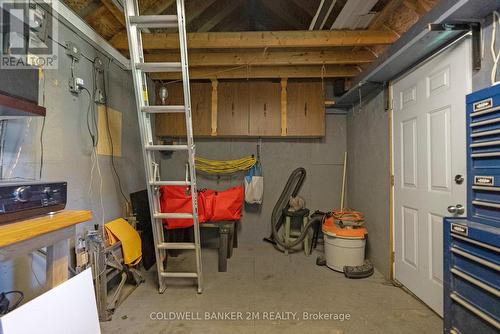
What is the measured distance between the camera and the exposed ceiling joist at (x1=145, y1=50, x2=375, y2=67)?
2.89m

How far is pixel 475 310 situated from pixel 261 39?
8.43 feet

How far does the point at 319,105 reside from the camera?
11.9ft

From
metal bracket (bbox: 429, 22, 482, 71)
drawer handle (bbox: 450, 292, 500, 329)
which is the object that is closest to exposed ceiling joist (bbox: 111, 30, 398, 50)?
metal bracket (bbox: 429, 22, 482, 71)

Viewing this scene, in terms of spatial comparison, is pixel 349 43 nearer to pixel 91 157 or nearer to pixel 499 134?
pixel 499 134

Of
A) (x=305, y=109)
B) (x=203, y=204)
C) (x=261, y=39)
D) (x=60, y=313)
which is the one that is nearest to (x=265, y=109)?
(x=305, y=109)

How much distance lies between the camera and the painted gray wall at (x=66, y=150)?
1522mm

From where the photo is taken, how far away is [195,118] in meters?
3.68

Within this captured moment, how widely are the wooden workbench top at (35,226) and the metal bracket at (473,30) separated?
2.37m

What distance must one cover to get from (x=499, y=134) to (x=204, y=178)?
11.1 ft

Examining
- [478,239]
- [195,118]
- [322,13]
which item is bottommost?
[478,239]

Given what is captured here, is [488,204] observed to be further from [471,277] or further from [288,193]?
[288,193]

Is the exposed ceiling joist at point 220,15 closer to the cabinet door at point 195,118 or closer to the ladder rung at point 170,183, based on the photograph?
the cabinet door at point 195,118

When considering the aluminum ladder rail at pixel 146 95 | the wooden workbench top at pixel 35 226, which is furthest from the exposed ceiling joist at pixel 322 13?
the wooden workbench top at pixel 35 226

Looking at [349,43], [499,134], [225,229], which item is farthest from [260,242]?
[499,134]
